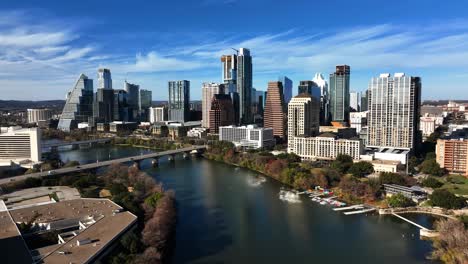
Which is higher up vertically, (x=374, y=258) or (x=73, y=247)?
(x=73, y=247)

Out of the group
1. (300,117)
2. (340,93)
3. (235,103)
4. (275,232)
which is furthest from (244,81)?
(275,232)

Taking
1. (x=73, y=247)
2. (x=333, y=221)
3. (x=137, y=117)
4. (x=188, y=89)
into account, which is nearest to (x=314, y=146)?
(x=333, y=221)

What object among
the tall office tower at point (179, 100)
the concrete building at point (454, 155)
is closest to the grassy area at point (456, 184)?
the concrete building at point (454, 155)

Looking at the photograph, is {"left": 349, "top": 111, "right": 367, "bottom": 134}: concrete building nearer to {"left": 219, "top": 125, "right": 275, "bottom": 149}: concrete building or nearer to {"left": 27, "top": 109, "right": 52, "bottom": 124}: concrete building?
{"left": 219, "top": 125, "right": 275, "bottom": 149}: concrete building

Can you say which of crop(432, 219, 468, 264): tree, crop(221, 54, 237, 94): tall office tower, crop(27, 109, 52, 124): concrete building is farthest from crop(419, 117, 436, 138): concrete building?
crop(27, 109, 52, 124): concrete building

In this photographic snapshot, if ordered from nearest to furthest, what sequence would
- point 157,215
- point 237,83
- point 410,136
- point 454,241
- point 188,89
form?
point 454,241
point 157,215
point 410,136
point 237,83
point 188,89

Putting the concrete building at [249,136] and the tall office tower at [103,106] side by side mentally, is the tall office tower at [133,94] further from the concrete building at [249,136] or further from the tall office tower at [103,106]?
the concrete building at [249,136]

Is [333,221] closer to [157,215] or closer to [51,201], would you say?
[157,215]
